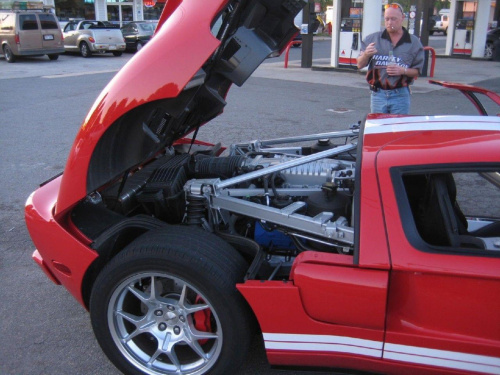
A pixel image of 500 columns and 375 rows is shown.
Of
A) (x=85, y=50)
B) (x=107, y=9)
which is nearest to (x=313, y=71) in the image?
(x=85, y=50)

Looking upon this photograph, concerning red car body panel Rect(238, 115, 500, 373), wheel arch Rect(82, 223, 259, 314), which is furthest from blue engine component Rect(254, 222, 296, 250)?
red car body panel Rect(238, 115, 500, 373)

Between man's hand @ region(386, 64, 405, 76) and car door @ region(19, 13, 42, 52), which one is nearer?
man's hand @ region(386, 64, 405, 76)

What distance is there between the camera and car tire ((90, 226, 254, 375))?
2512 millimetres

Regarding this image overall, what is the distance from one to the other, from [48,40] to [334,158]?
19327mm

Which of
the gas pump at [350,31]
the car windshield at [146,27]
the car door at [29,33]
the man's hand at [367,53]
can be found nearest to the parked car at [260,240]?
the man's hand at [367,53]

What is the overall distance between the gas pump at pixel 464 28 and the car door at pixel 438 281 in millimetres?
20726

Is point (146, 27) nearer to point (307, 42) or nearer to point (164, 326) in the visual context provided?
point (307, 42)

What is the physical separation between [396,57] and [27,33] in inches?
713

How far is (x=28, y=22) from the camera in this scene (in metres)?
19.6

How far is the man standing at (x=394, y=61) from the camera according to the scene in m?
5.11

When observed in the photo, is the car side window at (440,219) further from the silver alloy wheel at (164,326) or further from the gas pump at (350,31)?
the gas pump at (350,31)

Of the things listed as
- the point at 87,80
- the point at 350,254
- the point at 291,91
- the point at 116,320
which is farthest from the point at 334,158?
the point at 87,80

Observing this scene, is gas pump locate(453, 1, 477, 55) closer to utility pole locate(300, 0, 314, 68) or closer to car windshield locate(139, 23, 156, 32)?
utility pole locate(300, 0, 314, 68)

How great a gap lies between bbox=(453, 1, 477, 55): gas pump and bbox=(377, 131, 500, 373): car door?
68.0ft
